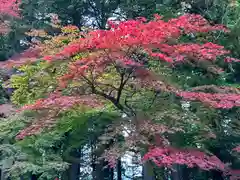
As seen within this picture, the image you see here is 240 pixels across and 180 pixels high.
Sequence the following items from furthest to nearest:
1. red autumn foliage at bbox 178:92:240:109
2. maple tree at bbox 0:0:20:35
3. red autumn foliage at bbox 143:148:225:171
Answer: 1. maple tree at bbox 0:0:20:35
2. red autumn foliage at bbox 178:92:240:109
3. red autumn foliage at bbox 143:148:225:171

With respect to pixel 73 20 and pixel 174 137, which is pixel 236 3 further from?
pixel 73 20

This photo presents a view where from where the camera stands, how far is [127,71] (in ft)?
17.2

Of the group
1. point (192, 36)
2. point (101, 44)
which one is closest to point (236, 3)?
point (192, 36)

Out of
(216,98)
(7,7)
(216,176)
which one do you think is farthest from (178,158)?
(7,7)

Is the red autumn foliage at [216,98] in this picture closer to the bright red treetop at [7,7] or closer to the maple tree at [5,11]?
the maple tree at [5,11]

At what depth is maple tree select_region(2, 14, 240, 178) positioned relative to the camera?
4.94 m

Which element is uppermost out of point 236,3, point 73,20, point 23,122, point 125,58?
point 73,20

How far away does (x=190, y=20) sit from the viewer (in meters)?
6.16

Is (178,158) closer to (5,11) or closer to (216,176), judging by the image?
(216,176)

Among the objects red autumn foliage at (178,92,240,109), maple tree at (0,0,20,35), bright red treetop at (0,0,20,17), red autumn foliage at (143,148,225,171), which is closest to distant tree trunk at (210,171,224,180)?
red autumn foliage at (143,148,225,171)

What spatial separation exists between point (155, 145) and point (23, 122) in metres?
2.52

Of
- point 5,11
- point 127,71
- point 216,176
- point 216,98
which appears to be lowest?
point 216,176

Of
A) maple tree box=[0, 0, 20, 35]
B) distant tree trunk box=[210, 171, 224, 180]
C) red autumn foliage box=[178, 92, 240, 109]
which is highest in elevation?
maple tree box=[0, 0, 20, 35]

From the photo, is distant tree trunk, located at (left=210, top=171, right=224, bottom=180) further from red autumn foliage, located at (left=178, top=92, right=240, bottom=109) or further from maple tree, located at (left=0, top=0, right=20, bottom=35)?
maple tree, located at (left=0, top=0, right=20, bottom=35)
